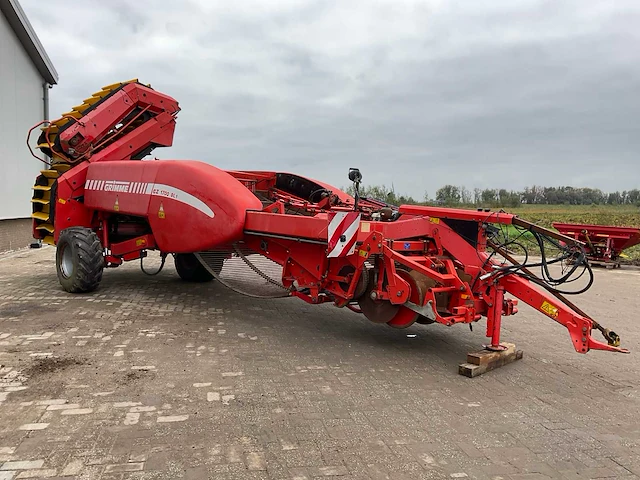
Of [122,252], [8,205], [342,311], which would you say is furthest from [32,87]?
[342,311]

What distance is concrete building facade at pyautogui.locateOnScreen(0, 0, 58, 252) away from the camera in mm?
12367

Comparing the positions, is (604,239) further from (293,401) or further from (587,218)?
(587,218)

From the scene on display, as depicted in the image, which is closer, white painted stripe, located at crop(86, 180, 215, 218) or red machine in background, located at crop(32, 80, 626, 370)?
red machine in background, located at crop(32, 80, 626, 370)

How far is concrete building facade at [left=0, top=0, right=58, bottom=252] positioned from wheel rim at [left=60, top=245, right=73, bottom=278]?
6158 millimetres

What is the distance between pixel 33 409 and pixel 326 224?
289 cm

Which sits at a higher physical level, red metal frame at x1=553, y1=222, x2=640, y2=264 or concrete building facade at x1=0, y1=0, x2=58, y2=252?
concrete building facade at x1=0, y1=0, x2=58, y2=252

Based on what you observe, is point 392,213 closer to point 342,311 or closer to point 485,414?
point 342,311

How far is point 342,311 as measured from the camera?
673 cm

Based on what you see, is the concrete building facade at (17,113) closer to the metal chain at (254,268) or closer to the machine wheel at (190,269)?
the machine wheel at (190,269)

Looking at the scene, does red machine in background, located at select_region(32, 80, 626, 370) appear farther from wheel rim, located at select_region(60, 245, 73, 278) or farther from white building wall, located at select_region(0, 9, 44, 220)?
white building wall, located at select_region(0, 9, 44, 220)

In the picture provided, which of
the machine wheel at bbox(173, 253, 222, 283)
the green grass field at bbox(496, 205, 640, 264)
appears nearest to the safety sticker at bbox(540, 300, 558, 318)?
the green grass field at bbox(496, 205, 640, 264)

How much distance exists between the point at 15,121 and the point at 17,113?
296 mm

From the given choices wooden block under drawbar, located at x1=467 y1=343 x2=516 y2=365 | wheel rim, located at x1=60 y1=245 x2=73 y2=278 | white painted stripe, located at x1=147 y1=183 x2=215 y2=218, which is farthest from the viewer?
wheel rim, located at x1=60 y1=245 x2=73 y2=278

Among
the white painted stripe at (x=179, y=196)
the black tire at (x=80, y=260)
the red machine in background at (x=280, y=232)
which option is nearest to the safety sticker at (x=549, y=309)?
the red machine in background at (x=280, y=232)
